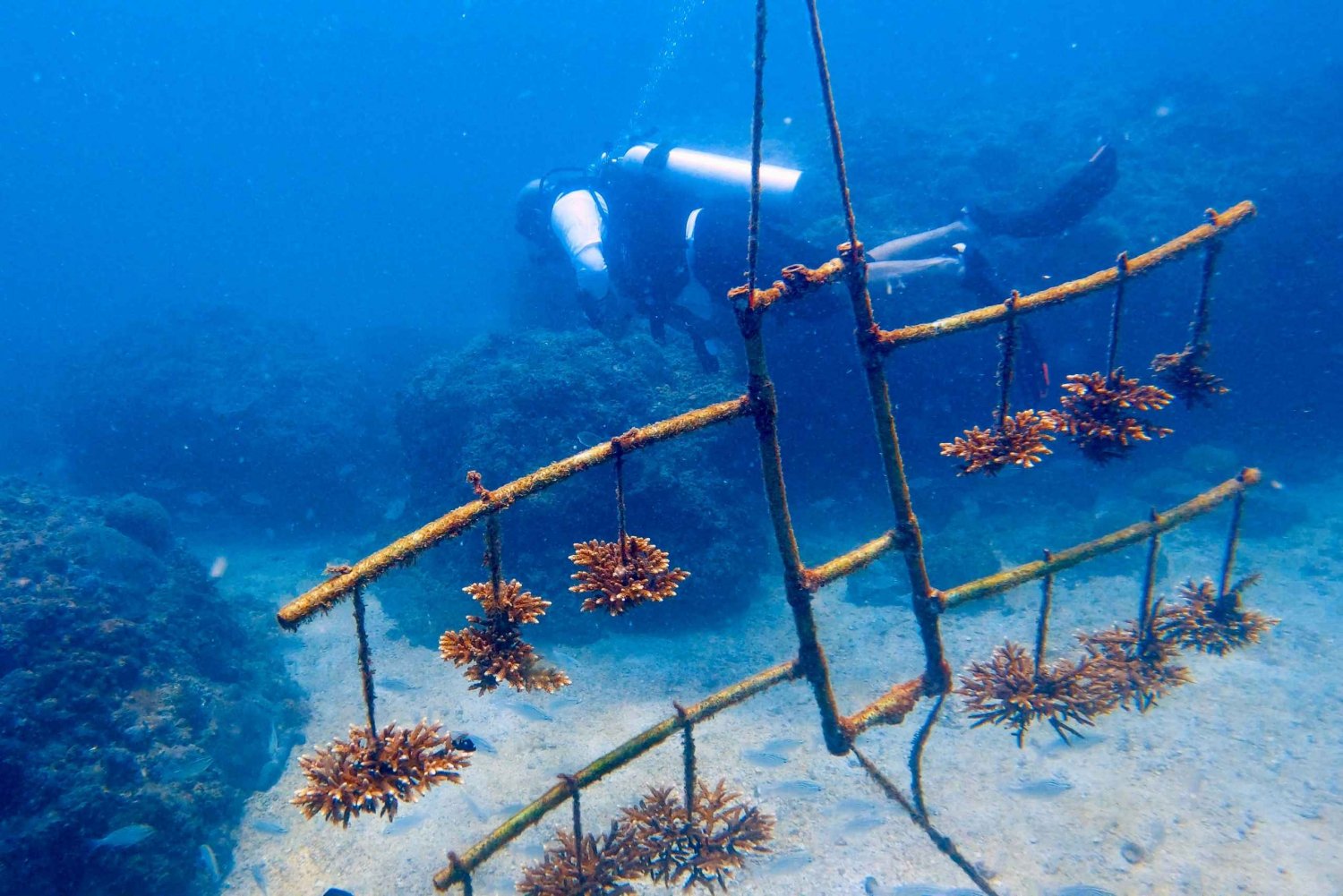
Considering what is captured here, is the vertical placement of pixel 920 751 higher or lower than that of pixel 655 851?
higher

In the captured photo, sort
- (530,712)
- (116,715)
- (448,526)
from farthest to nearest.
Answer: (530,712) < (116,715) < (448,526)

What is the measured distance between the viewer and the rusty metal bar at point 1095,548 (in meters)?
3.02

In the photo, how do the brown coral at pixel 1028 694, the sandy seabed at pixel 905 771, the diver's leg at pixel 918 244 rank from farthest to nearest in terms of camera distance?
the diver's leg at pixel 918 244
the sandy seabed at pixel 905 771
the brown coral at pixel 1028 694

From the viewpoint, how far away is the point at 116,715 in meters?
6.72

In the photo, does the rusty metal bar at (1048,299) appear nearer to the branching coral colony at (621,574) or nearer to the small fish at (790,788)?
the branching coral colony at (621,574)

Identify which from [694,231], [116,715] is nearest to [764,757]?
[116,715]

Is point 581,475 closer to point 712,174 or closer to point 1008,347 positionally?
point 712,174

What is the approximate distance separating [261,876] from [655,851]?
538 centimetres

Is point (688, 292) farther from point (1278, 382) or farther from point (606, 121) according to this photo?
point (606, 121)

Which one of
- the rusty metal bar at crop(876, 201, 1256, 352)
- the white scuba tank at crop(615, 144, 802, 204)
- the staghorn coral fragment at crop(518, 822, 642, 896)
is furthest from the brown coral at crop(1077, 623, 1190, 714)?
the white scuba tank at crop(615, 144, 802, 204)

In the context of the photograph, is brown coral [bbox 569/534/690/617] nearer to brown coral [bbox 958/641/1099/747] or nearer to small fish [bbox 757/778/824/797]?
brown coral [bbox 958/641/1099/747]

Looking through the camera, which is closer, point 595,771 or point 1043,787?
point 595,771

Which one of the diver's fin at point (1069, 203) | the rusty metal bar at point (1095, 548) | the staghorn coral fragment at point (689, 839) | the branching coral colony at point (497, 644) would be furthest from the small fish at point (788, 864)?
the diver's fin at point (1069, 203)

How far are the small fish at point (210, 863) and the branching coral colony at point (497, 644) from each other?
616 cm
